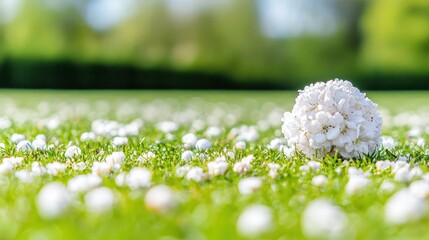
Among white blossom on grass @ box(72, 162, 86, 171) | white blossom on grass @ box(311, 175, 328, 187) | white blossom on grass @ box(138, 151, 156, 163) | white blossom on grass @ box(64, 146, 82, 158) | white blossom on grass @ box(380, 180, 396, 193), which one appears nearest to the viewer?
white blossom on grass @ box(380, 180, 396, 193)

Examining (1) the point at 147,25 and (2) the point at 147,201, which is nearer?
(2) the point at 147,201

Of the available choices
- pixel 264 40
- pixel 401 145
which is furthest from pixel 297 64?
pixel 401 145

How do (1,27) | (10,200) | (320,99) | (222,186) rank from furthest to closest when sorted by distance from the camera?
(1,27) → (320,99) → (222,186) → (10,200)

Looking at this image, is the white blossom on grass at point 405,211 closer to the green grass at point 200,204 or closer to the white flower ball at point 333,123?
the green grass at point 200,204

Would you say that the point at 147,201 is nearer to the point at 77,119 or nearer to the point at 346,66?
the point at 77,119

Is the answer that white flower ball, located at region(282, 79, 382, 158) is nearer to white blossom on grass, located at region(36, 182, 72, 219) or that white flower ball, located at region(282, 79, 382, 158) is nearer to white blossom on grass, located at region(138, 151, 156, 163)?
white blossom on grass, located at region(138, 151, 156, 163)

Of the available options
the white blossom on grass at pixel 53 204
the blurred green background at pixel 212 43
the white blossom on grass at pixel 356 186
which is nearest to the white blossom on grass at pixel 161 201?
the white blossom on grass at pixel 53 204

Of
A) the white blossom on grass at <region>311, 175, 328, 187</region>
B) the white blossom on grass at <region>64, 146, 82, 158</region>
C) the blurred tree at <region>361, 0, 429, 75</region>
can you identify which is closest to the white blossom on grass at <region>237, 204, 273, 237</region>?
the white blossom on grass at <region>311, 175, 328, 187</region>
